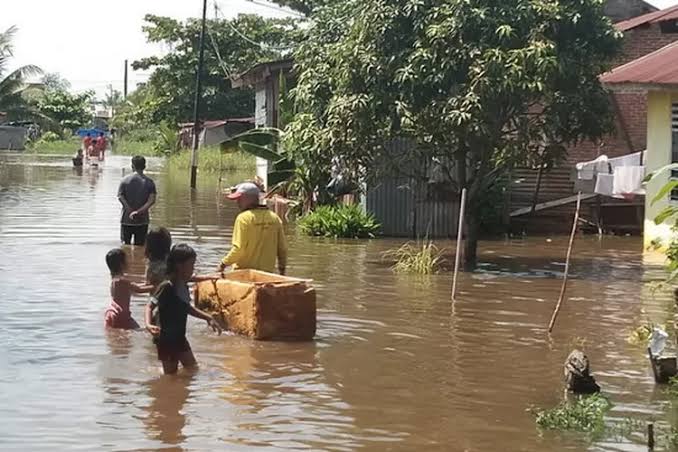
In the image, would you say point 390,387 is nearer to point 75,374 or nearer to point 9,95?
point 75,374

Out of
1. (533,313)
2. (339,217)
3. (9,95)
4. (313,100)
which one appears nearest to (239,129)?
(9,95)

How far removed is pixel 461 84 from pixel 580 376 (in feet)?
26.5

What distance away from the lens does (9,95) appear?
52875 mm

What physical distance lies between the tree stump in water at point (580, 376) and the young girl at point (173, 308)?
114 inches

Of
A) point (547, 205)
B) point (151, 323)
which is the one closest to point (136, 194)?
point (151, 323)

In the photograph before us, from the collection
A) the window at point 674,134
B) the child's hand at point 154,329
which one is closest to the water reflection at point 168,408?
the child's hand at point 154,329

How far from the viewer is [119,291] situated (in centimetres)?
1075

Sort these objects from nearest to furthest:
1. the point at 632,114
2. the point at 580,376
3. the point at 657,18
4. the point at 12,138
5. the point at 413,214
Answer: the point at 580,376 < the point at 657,18 < the point at 413,214 < the point at 632,114 < the point at 12,138

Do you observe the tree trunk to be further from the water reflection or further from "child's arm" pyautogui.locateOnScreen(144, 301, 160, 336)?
the water reflection

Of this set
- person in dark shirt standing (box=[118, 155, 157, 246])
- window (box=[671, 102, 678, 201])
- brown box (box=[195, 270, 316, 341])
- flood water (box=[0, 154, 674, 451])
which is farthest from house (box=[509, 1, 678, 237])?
brown box (box=[195, 270, 316, 341])

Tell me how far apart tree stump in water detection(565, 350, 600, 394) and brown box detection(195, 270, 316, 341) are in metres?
2.89

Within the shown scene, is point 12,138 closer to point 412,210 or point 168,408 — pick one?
point 412,210

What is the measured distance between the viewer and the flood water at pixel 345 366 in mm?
7617

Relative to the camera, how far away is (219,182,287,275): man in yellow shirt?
10.9 metres
